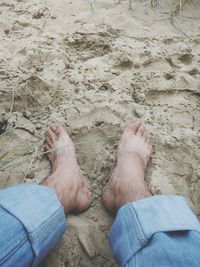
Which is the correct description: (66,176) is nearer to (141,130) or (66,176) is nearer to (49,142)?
(49,142)

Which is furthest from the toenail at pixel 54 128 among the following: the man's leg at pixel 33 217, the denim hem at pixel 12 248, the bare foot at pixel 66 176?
the denim hem at pixel 12 248

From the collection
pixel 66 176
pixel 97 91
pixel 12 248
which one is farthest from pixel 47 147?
pixel 12 248

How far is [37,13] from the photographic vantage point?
2.16 meters

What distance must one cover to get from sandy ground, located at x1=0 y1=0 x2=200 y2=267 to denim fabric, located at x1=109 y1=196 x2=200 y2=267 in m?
0.19

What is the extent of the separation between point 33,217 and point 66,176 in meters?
0.41

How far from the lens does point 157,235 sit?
3.37 ft

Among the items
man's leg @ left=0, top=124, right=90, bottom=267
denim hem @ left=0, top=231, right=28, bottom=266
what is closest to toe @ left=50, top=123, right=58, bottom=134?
man's leg @ left=0, top=124, right=90, bottom=267

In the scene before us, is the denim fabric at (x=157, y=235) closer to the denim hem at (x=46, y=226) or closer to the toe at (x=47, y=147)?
the denim hem at (x=46, y=226)

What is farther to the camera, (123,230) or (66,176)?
(66,176)

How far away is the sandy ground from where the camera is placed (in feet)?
4.68

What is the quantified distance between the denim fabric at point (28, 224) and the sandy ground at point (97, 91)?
13 cm

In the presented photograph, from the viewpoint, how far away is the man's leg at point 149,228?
0.96 m

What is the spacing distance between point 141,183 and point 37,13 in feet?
4.38

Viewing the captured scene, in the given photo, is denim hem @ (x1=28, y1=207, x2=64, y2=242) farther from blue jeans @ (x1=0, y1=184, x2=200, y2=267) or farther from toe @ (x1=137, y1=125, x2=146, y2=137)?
toe @ (x1=137, y1=125, x2=146, y2=137)
